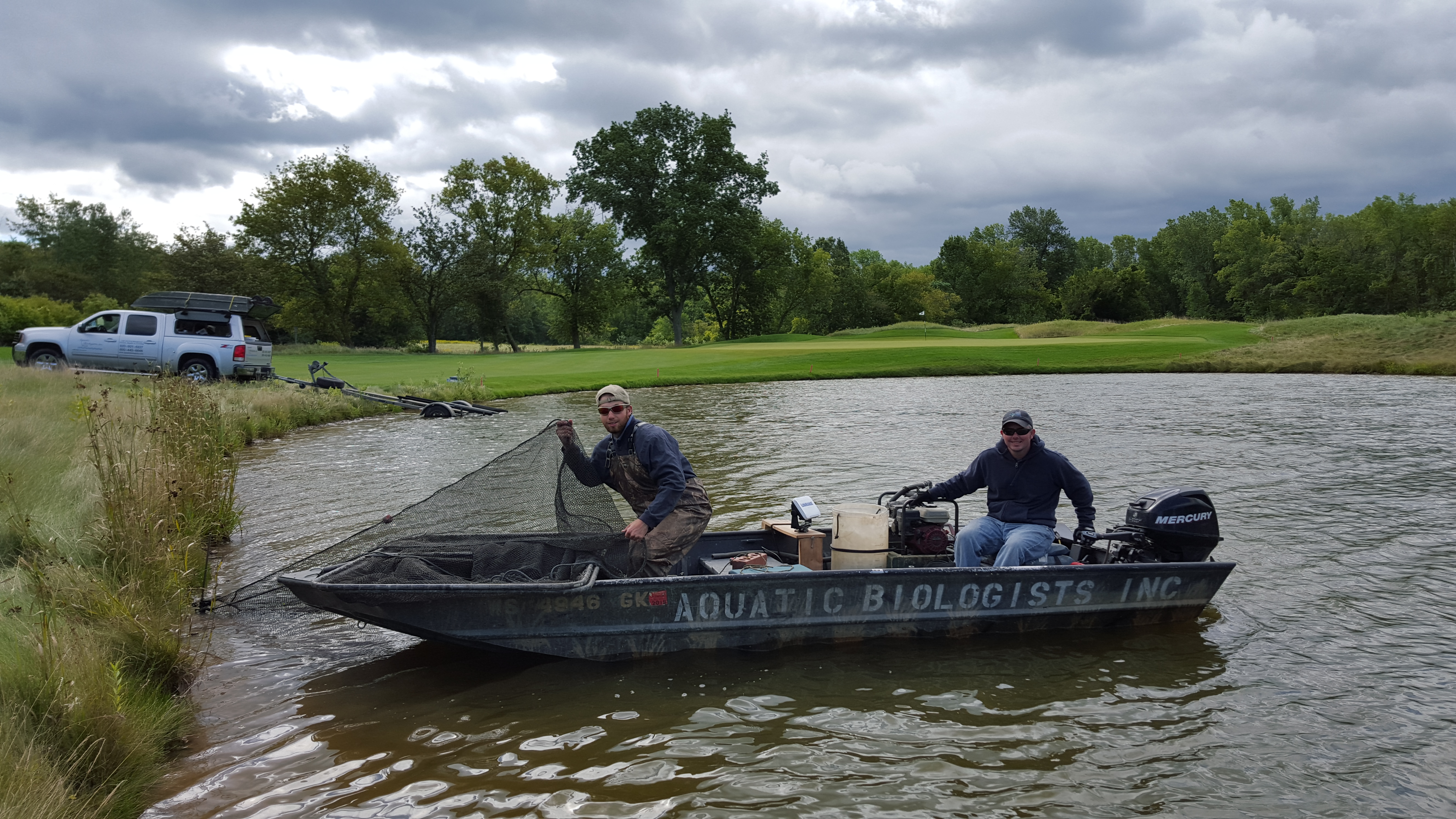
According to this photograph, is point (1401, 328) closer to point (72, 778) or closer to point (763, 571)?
point (763, 571)

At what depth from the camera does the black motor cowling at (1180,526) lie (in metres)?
7.64

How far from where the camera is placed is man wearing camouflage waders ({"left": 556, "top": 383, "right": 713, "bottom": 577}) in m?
6.98

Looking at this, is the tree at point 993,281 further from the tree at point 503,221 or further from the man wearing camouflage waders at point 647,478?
the man wearing camouflage waders at point 647,478

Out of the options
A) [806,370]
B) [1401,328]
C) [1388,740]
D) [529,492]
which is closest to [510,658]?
[529,492]

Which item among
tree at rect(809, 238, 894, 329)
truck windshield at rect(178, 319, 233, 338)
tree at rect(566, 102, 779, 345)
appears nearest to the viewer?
truck windshield at rect(178, 319, 233, 338)

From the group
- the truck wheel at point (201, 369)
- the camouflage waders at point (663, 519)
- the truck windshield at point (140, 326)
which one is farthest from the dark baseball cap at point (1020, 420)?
the truck windshield at point (140, 326)

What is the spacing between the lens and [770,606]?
266 inches

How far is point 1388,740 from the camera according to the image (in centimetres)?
555

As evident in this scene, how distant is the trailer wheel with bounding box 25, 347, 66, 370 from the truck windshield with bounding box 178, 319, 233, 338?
273 cm

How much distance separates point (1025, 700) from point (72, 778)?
5.69 metres

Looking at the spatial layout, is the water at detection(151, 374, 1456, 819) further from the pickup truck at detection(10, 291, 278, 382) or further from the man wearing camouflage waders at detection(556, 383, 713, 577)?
the pickup truck at detection(10, 291, 278, 382)

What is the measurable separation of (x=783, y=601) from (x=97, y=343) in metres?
23.3

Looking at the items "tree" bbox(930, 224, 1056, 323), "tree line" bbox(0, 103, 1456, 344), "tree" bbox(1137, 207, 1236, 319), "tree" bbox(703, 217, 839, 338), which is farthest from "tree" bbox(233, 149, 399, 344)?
"tree" bbox(1137, 207, 1236, 319)

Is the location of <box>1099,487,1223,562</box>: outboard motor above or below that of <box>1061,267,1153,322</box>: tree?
below
